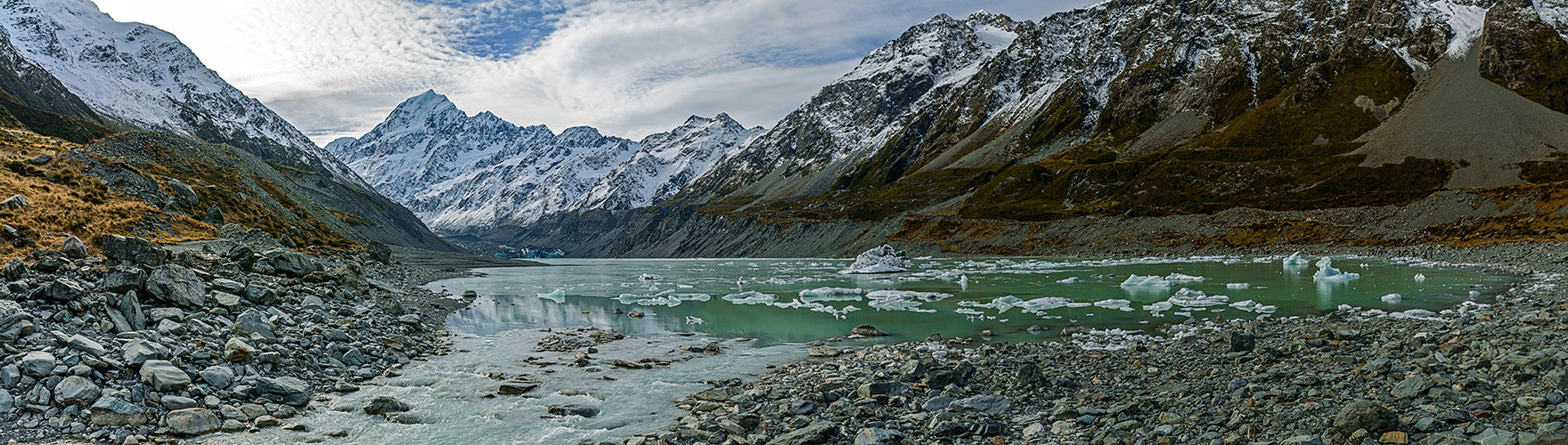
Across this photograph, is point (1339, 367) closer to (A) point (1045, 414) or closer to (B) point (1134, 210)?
(A) point (1045, 414)

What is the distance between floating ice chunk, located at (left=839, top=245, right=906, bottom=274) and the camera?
77375mm

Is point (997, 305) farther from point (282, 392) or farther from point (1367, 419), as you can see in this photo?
point (282, 392)

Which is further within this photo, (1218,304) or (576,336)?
(1218,304)

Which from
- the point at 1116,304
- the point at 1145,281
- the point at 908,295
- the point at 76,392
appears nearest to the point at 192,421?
the point at 76,392

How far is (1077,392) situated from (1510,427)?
6463 millimetres

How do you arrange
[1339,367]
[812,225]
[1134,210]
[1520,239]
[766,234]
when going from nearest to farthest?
[1339,367] → [1520,239] → [1134,210] → [812,225] → [766,234]

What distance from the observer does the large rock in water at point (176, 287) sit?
1975cm

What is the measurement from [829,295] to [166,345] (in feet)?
114

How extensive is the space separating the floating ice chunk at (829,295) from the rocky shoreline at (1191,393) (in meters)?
23.4

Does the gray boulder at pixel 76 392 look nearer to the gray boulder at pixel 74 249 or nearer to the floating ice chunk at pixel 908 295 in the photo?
the gray boulder at pixel 74 249

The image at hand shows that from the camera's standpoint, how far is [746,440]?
12352 millimetres

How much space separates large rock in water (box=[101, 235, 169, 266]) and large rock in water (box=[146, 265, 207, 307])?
9.15ft

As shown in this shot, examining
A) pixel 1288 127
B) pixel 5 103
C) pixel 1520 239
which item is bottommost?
pixel 1520 239

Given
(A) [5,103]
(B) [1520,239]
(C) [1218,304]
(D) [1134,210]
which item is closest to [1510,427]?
(C) [1218,304]
